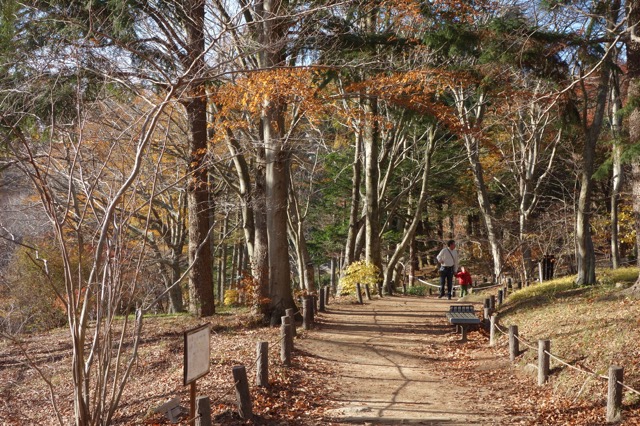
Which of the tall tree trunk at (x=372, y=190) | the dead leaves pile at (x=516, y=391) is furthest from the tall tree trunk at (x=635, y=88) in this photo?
the tall tree trunk at (x=372, y=190)

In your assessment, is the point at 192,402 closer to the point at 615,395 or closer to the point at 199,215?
the point at 615,395

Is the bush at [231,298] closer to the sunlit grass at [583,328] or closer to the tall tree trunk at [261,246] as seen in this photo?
the tall tree trunk at [261,246]

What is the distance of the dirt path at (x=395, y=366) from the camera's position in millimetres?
8211

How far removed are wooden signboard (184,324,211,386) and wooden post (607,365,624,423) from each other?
4.71m

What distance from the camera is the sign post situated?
220 inches

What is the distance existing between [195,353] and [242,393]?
2.00m

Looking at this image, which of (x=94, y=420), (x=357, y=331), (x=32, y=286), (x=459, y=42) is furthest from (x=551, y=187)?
(x=94, y=420)

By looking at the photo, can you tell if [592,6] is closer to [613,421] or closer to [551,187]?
[613,421]

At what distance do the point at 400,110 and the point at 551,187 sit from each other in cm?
1543

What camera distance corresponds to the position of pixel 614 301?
12164 mm

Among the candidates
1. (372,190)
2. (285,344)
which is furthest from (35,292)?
(285,344)

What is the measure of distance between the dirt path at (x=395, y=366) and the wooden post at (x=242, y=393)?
110cm

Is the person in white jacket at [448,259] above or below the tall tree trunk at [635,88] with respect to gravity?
below

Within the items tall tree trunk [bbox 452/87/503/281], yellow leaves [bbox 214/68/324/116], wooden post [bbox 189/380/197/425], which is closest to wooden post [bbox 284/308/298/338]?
yellow leaves [bbox 214/68/324/116]
